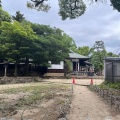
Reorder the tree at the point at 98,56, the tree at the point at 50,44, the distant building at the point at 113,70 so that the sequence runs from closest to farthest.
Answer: the distant building at the point at 113,70 → the tree at the point at 50,44 → the tree at the point at 98,56

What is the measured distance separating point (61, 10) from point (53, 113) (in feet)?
17.7

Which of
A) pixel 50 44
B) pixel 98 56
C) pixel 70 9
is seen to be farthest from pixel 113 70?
pixel 98 56

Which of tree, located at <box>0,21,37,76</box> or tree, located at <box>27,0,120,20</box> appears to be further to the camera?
tree, located at <box>0,21,37,76</box>

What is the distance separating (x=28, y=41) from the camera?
32094 millimetres

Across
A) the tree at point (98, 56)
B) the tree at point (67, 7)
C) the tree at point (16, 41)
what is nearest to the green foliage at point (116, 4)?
the tree at point (67, 7)

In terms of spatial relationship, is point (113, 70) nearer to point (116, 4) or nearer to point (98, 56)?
point (116, 4)

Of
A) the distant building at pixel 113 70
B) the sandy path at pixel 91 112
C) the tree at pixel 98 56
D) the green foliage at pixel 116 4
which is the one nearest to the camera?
the sandy path at pixel 91 112

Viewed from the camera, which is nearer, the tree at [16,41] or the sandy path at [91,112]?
the sandy path at [91,112]

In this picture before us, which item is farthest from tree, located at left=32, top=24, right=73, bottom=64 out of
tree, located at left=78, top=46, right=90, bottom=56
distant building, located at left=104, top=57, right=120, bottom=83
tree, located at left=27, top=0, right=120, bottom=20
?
tree, located at left=78, top=46, right=90, bottom=56

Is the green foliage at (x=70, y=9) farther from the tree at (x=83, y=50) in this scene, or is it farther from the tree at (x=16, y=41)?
the tree at (x=83, y=50)

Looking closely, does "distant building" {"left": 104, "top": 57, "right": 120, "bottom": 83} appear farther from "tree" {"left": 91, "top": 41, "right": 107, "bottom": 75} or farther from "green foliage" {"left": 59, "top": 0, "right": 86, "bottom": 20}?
"tree" {"left": 91, "top": 41, "right": 107, "bottom": 75}

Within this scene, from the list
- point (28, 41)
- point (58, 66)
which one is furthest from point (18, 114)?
point (58, 66)

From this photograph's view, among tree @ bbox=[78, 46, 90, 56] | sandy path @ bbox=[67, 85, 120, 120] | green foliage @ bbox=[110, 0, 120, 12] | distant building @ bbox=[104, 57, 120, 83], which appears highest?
tree @ bbox=[78, 46, 90, 56]

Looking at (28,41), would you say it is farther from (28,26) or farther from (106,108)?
(106,108)
